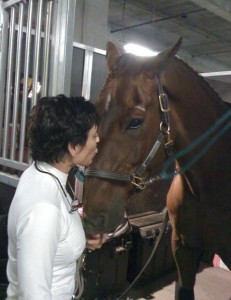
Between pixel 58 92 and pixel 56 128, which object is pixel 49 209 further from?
pixel 58 92

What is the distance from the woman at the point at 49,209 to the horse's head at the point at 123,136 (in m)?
0.15

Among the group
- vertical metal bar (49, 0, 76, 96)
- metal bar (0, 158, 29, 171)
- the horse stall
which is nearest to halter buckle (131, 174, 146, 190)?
the horse stall

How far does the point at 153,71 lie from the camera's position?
119 cm

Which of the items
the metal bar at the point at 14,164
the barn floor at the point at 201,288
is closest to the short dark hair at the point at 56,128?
the metal bar at the point at 14,164

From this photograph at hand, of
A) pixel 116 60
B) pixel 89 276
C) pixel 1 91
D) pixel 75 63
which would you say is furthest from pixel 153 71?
pixel 89 276

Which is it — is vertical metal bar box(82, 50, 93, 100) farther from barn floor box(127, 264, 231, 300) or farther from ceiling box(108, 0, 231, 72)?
ceiling box(108, 0, 231, 72)

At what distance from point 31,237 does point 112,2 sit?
5.10 meters

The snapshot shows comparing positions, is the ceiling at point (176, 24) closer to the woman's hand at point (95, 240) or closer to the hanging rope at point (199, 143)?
the hanging rope at point (199, 143)

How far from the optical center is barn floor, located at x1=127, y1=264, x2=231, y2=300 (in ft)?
8.50

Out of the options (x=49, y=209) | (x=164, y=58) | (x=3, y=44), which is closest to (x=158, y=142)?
(x=164, y=58)

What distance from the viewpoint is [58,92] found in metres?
1.39

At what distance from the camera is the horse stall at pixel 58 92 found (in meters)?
1.41

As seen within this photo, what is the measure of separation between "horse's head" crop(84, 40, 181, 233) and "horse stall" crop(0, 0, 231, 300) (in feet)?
0.61

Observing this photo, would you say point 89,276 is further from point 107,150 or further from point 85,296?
point 107,150
